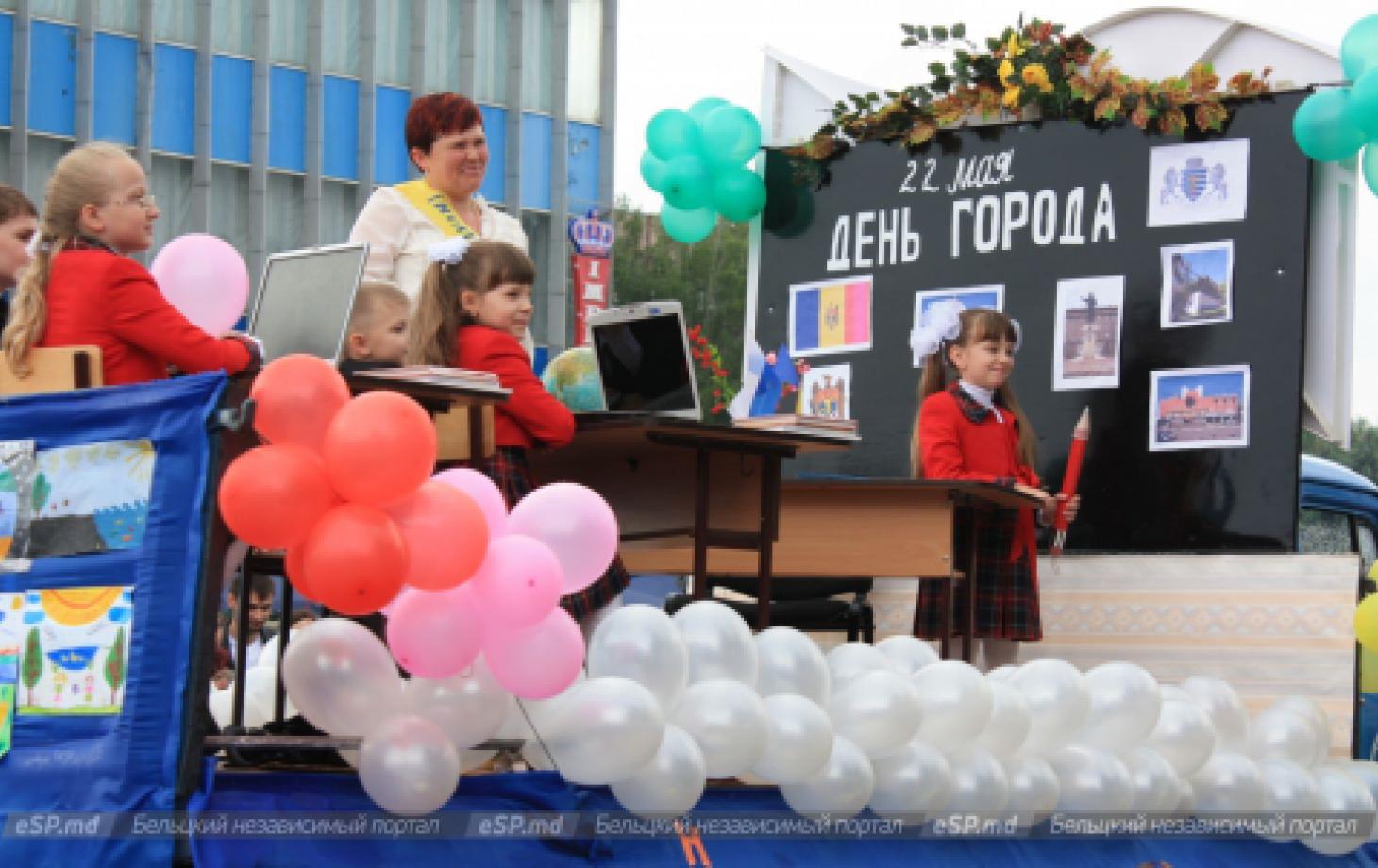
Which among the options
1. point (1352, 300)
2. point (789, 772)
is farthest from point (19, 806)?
point (1352, 300)

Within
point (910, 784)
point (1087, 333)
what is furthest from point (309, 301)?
point (1087, 333)

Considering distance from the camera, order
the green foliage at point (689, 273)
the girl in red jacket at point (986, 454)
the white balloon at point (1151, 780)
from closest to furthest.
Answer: the white balloon at point (1151, 780) → the girl in red jacket at point (986, 454) → the green foliage at point (689, 273)

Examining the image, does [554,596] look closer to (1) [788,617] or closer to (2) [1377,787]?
(2) [1377,787]

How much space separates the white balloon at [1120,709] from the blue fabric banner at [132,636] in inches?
109

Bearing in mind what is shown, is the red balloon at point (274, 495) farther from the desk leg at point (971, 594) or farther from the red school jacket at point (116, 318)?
the desk leg at point (971, 594)

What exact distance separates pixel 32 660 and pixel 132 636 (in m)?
0.27

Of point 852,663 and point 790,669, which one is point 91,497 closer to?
point 790,669

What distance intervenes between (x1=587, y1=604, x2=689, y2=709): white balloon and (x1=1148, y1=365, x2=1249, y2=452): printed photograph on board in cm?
439

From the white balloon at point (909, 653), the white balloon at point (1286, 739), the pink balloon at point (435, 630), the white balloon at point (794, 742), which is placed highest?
the pink balloon at point (435, 630)

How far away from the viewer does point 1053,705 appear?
5371 millimetres

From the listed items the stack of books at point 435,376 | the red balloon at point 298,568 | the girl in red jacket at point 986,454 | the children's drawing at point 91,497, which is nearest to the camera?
the red balloon at point 298,568

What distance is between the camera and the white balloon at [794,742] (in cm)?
463

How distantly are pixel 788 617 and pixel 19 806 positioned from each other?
498cm

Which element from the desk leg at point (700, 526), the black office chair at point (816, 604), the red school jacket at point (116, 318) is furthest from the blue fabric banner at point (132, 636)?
the black office chair at point (816, 604)
